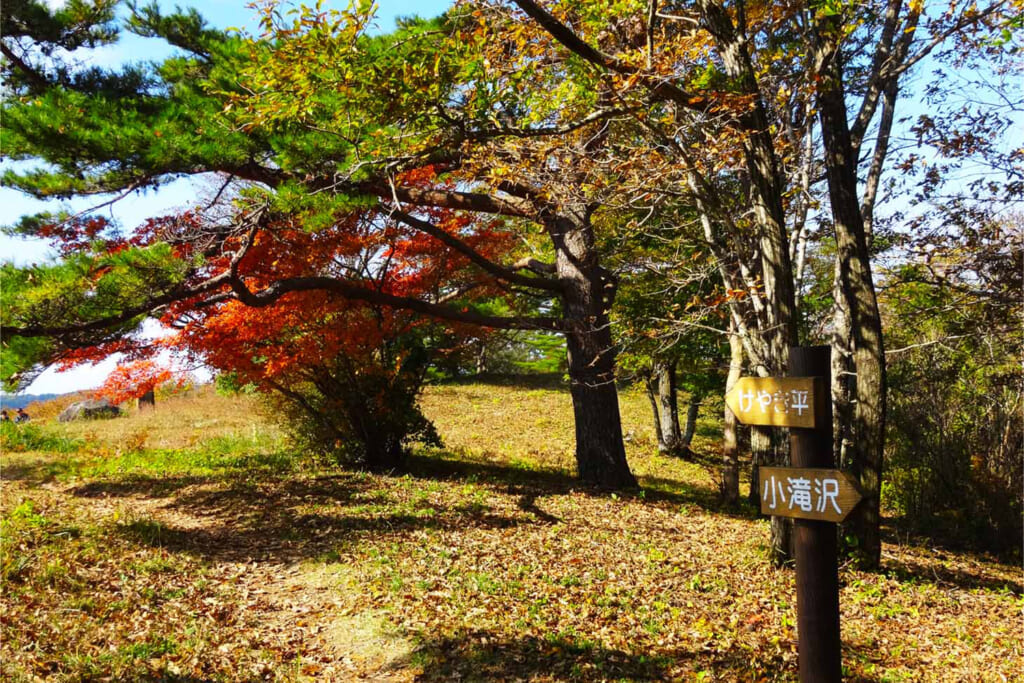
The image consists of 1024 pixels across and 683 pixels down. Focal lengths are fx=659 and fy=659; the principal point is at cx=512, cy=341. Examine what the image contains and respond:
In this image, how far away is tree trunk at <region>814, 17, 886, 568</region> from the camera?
7453mm

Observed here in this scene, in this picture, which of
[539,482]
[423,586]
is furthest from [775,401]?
[539,482]

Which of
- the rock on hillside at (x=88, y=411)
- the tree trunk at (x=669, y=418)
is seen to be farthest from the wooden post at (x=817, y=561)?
the rock on hillside at (x=88, y=411)

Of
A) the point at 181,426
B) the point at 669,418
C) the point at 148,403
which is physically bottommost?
the point at 669,418

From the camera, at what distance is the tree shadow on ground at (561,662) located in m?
4.68

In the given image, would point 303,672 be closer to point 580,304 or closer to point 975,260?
point 580,304

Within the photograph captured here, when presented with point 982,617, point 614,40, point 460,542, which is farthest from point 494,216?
point 982,617

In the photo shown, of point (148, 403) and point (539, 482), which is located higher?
point (148, 403)

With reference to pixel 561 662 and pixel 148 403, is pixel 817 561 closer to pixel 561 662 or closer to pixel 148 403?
pixel 561 662

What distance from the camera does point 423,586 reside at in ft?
19.7

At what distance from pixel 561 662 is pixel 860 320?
520cm

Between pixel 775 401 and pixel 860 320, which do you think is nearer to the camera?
pixel 775 401

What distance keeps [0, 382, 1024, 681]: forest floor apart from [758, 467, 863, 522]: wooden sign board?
1.80m

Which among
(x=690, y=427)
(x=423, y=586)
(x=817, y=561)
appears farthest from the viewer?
(x=690, y=427)

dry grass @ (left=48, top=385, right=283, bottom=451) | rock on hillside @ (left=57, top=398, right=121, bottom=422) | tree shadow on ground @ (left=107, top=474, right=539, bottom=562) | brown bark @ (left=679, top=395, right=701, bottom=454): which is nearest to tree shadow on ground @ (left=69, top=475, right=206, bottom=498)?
tree shadow on ground @ (left=107, top=474, right=539, bottom=562)
